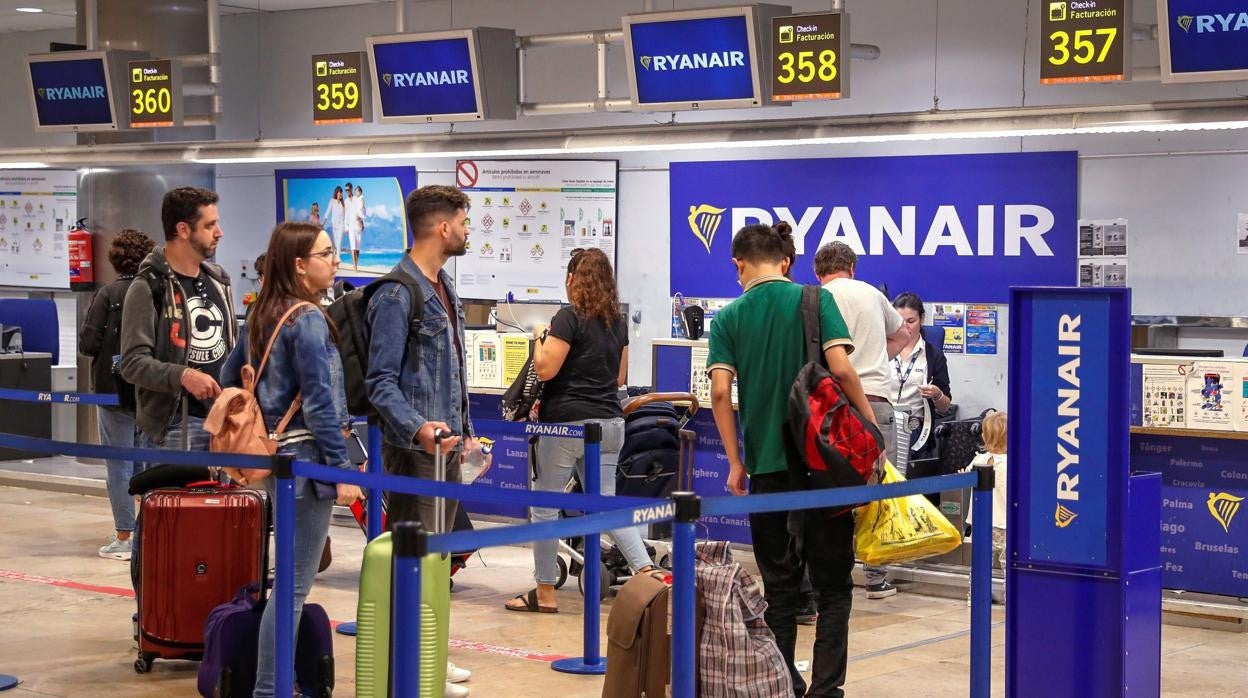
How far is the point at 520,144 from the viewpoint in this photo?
31.0 feet

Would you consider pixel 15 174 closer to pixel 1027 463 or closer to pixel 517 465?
pixel 517 465

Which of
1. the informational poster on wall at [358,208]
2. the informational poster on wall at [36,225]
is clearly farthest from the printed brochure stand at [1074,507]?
the informational poster on wall at [36,225]

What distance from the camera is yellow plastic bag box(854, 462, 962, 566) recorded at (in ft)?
16.4

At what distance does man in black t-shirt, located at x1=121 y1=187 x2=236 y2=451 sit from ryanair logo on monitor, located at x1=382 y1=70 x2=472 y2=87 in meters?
3.07

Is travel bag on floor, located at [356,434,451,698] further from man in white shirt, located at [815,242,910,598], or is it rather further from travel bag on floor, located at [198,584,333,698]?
man in white shirt, located at [815,242,910,598]

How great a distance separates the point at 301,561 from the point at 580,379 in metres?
2.31

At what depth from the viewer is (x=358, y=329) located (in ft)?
16.9

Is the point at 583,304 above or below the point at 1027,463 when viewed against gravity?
above

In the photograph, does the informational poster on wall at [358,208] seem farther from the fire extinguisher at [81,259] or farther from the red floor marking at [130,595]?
the red floor marking at [130,595]

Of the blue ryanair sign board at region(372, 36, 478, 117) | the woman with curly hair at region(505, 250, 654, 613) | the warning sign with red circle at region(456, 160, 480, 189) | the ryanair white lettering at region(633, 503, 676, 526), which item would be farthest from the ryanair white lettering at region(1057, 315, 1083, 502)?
the warning sign with red circle at region(456, 160, 480, 189)

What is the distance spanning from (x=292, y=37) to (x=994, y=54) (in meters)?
6.27

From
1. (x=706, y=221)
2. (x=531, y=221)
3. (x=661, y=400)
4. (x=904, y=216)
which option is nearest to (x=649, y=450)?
(x=661, y=400)

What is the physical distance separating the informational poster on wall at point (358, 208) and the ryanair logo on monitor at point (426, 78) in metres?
3.30

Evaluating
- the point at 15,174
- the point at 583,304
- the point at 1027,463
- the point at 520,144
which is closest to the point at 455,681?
the point at 583,304
